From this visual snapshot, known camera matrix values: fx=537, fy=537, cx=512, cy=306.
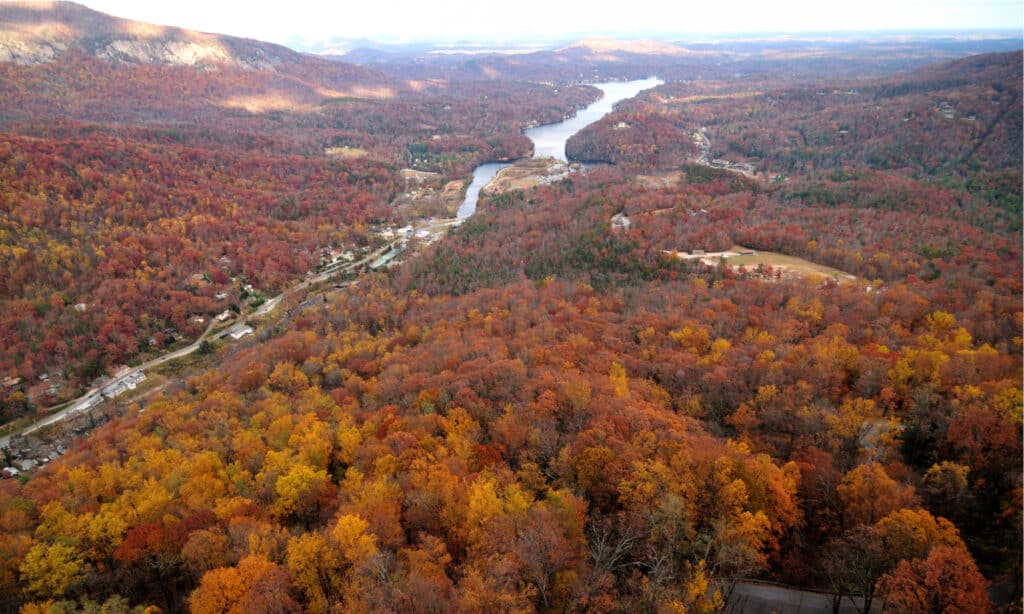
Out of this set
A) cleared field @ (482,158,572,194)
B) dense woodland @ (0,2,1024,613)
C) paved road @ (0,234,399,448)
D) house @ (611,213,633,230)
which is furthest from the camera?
cleared field @ (482,158,572,194)

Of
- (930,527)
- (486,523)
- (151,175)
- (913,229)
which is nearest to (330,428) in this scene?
(486,523)

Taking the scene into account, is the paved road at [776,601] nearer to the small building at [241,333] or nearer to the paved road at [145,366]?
the paved road at [145,366]

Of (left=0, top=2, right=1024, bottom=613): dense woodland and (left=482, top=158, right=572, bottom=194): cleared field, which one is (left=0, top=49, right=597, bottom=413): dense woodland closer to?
(left=0, top=2, right=1024, bottom=613): dense woodland

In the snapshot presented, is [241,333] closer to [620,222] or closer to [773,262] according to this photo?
[620,222]

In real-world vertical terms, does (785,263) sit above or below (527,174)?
below

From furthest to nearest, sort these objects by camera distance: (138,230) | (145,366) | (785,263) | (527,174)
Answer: (527,174) → (138,230) → (145,366) → (785,263)

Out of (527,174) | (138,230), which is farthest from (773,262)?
(138,230)

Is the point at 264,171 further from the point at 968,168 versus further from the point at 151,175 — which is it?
the point at 968,168

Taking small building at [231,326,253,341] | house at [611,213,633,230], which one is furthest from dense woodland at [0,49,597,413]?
house at [611,213,633,230]
